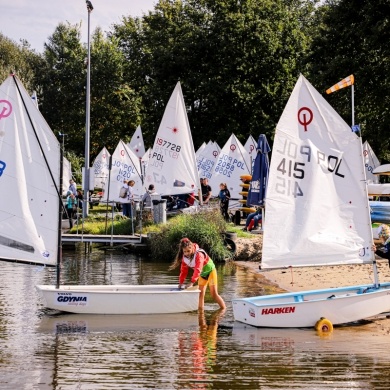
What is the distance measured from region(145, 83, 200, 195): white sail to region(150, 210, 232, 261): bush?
3.99ft

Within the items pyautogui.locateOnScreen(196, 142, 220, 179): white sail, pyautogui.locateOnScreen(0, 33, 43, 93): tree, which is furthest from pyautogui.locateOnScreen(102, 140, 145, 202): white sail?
pyautogui.locateOnScreen(0, 33, 43, 93): tree

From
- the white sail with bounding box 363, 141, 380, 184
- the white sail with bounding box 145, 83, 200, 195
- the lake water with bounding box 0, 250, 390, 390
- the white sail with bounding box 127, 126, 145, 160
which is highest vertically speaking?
the white sail with bounding box 127, 126, 145, 160

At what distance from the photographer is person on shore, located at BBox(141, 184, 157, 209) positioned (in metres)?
27.8

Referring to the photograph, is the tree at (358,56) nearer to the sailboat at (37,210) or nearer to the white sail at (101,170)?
the white sail at (101,170)

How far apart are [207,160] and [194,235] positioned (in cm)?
2047

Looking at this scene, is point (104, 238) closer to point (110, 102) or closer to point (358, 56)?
point (358, 56)

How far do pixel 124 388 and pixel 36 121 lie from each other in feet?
19.9

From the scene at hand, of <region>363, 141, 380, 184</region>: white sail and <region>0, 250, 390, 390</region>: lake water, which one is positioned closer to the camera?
<region>0, 250, 390, 390</region>: lake water

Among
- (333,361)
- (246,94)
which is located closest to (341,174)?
(333,361)

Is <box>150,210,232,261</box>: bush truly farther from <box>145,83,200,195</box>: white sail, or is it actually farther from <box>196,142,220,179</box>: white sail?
<box>196,142,220,179</box>: white sail

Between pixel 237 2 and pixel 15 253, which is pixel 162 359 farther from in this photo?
pixel 237 2

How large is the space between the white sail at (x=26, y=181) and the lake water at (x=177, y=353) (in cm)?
139

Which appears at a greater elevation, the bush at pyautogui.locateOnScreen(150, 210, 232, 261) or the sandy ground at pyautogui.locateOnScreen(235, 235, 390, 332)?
the bush at pyautogui.locateOnScreen(150, 210, 232, 261)

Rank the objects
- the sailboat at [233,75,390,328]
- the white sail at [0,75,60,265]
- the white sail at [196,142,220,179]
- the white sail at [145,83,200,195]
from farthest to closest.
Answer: the white sail at [196,142,220,179]
the white sail at [145,83,200,195]
the white sail at [0,75,60,265]
the sailboat at [233,75,390,328]
